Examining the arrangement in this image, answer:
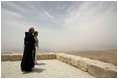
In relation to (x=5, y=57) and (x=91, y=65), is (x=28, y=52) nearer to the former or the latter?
(x=91, y=65)

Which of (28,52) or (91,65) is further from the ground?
(28,52)

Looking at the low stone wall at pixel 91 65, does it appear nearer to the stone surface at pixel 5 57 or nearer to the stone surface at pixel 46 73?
the stone surface at pixel 5 57

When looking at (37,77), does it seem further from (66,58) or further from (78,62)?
(66,58)

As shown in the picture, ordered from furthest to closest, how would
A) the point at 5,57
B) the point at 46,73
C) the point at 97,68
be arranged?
1. the point at 5,57
2. the point at 46,73
3. the point at 97,68

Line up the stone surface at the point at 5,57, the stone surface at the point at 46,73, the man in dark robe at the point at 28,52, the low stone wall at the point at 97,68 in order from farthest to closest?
the stone surface at the point at 5,57, the man in dark robe at the point at 28,52, the stone surface at the point at 46,73, the low stone wall at the point at 97,68

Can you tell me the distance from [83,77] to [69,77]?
46 centimetres

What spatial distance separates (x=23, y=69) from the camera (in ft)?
16.6

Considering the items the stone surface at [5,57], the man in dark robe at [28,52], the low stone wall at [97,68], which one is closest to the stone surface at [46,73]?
the low stone wall at [97,68]

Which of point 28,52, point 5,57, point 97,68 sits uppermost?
point 28,52

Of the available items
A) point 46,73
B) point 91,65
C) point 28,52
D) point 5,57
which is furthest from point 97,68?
point 5,57

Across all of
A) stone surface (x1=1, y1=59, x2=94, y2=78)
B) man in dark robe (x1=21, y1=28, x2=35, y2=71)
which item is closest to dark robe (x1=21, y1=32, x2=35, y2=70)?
man in dark robe (x1=21, y1=28, x2=35, y2=71)

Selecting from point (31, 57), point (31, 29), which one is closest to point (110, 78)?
point (31, 57)

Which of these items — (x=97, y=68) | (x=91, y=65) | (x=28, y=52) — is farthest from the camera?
(x=28, y=52)

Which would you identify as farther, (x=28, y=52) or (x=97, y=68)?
(x=28, y=52)
